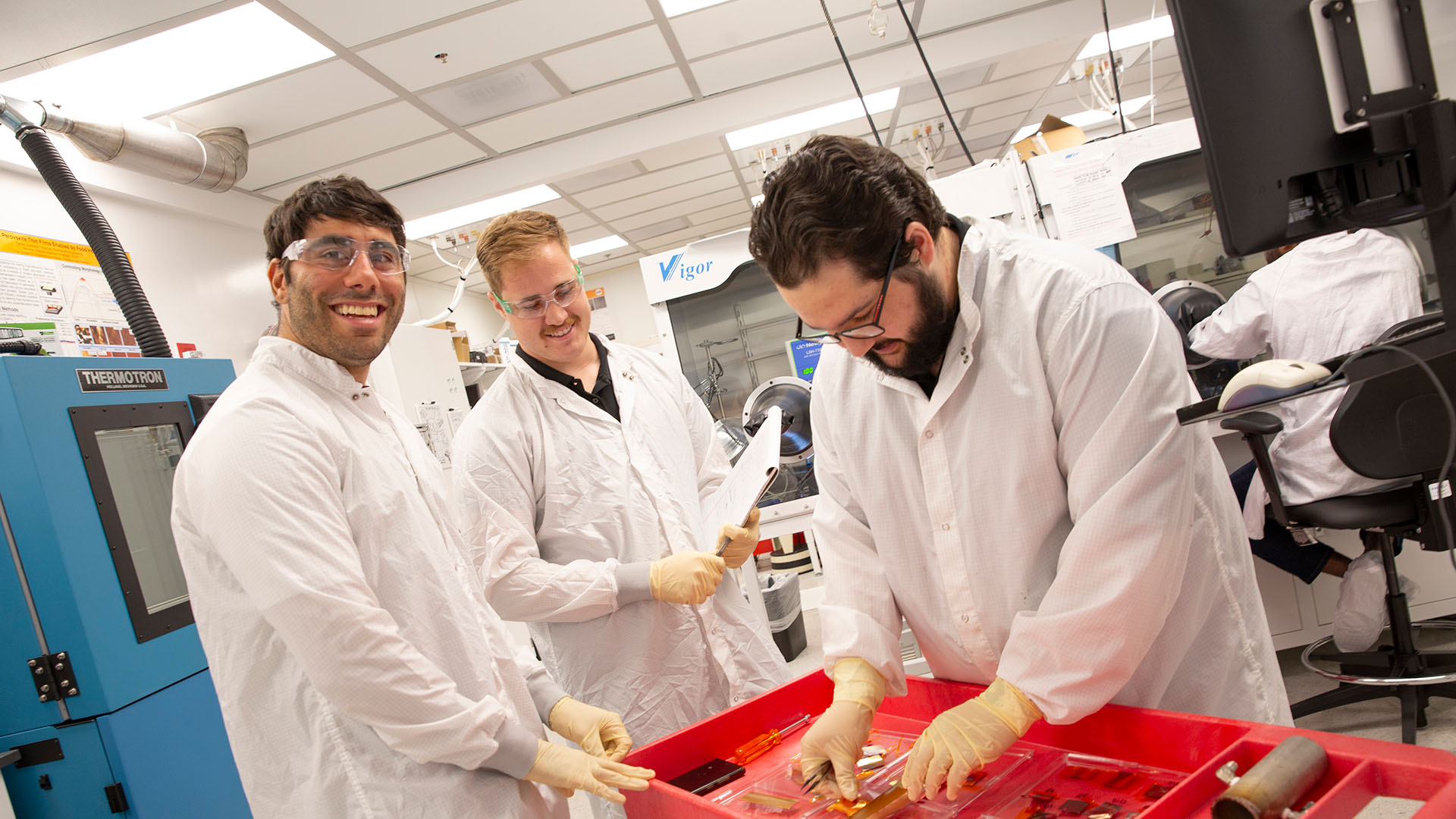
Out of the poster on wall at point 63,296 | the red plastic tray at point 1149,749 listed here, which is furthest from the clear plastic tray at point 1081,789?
the poster on wall at point 63,296

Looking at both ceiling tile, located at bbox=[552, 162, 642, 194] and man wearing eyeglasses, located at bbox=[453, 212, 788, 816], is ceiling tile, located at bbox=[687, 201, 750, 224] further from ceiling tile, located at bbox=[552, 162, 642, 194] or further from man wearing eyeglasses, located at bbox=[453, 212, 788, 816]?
man wearing eyeglasses, located at bbox=[453, 212, 788, 816]

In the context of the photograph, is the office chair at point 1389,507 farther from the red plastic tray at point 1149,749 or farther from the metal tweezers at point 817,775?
the metal tweezers at point 817,775

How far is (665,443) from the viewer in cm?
186

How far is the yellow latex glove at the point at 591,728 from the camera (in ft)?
4.40

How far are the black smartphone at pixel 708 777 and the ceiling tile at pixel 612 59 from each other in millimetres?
3529

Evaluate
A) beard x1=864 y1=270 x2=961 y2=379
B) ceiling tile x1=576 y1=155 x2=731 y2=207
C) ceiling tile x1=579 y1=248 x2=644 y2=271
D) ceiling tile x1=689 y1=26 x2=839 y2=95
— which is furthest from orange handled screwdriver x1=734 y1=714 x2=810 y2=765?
ceiling tile x1=579 y1=248 x2=644 y2=271

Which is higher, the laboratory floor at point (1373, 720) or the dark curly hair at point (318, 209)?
the dark curly hair at point (318, 209)

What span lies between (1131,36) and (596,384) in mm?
5195

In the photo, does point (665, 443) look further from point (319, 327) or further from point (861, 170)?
point (861, 170)

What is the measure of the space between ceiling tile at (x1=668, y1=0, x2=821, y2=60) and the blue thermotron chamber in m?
2.76

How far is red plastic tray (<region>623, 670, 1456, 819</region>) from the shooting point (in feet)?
2.29

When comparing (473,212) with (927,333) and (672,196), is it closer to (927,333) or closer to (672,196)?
(672,196)

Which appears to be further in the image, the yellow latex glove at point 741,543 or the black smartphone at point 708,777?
the yellow latex glove at point 741,543

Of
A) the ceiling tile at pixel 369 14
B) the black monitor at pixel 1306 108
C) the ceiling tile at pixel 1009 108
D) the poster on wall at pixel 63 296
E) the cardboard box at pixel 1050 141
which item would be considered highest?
the ceiling tile at pixel 369 14
